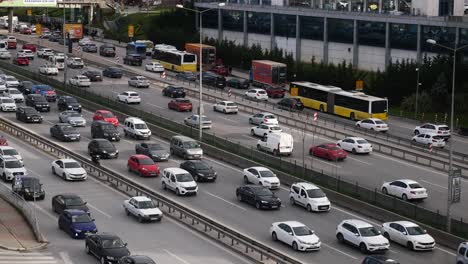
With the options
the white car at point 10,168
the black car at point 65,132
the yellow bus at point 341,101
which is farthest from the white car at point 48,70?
the white car at point 10,168

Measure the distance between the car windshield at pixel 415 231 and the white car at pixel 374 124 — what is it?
101ft

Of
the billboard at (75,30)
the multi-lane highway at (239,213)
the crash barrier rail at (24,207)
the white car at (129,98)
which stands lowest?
the multi-lane highway at (239,213)

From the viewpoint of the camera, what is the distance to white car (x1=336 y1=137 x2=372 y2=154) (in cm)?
6819

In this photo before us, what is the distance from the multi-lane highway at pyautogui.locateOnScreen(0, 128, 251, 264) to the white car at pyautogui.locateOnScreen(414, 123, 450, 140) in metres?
28.0

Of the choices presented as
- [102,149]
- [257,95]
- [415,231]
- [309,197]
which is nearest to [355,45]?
[257,95]

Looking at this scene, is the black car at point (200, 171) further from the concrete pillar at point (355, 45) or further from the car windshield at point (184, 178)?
the concrete pillar at point (355, 45)

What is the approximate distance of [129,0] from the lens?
184 meters

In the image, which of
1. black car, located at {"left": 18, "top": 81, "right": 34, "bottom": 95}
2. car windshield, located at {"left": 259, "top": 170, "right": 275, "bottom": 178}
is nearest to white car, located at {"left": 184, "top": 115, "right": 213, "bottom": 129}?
car windshield, located at {"left": 259, "top": 170, "right": 275, "bottom": 178}

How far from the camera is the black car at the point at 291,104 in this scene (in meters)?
86.9

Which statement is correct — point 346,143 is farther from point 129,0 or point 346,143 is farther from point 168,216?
point 129,0

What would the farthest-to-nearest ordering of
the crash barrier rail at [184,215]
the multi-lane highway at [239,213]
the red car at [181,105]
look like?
the red car at [181,105] < the multi-lane highway at [239,213] < the crash barrier rail at [184,215]

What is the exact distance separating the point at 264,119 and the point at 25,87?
1021 inches

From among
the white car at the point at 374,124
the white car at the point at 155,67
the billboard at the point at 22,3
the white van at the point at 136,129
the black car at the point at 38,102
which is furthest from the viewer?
the white car at the point at 155,67

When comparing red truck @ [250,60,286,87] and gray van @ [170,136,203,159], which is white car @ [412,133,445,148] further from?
red truck @ [250,60,286,87]
